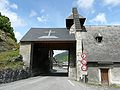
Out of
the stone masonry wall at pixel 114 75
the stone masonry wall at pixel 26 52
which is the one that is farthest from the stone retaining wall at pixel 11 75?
the stone masonry wall at pixel 114 75

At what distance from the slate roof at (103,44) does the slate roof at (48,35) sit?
7.54ft

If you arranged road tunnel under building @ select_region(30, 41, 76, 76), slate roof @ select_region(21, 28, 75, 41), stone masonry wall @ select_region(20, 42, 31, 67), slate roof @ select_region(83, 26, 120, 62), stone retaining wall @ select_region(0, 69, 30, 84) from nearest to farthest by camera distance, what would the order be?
stone retaining wall @ select_region(0, 69, 30, 84) → slate roof @ select_region(83, 26, 120, 62) → stone masonry wall @ select_region(20, 42, 31, 67) → slate roof @ select_region(21, 28, 75, 41) → road tunnel under building @ select_region(30, 41, 76, 76)

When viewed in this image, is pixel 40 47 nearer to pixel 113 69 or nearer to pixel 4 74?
pixel 113 69

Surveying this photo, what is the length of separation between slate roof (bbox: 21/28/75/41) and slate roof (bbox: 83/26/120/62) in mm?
2299

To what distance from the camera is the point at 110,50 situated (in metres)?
22.3

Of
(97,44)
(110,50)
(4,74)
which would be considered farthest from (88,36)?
(4,74)

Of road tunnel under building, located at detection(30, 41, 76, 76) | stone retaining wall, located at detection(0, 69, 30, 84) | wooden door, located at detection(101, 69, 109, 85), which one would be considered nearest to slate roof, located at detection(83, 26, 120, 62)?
wooden door, located at detection(101, 69, 109, 85)

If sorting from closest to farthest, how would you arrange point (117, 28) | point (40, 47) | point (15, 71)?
point (15, 71) < point (117, 28) < point (40, 47)

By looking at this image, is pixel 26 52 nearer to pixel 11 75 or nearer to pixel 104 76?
pixel 11 75

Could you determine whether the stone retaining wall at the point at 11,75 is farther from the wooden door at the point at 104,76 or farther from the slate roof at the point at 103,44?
the wooden door at the point at 104,76

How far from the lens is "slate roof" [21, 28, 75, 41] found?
76.0 ft

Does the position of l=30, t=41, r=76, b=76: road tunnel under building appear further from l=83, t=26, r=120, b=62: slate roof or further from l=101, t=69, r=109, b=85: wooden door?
l=101, t=69, r=109, b=85: wooden door

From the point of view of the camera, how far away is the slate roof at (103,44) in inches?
836

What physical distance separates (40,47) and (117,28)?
11.9m
